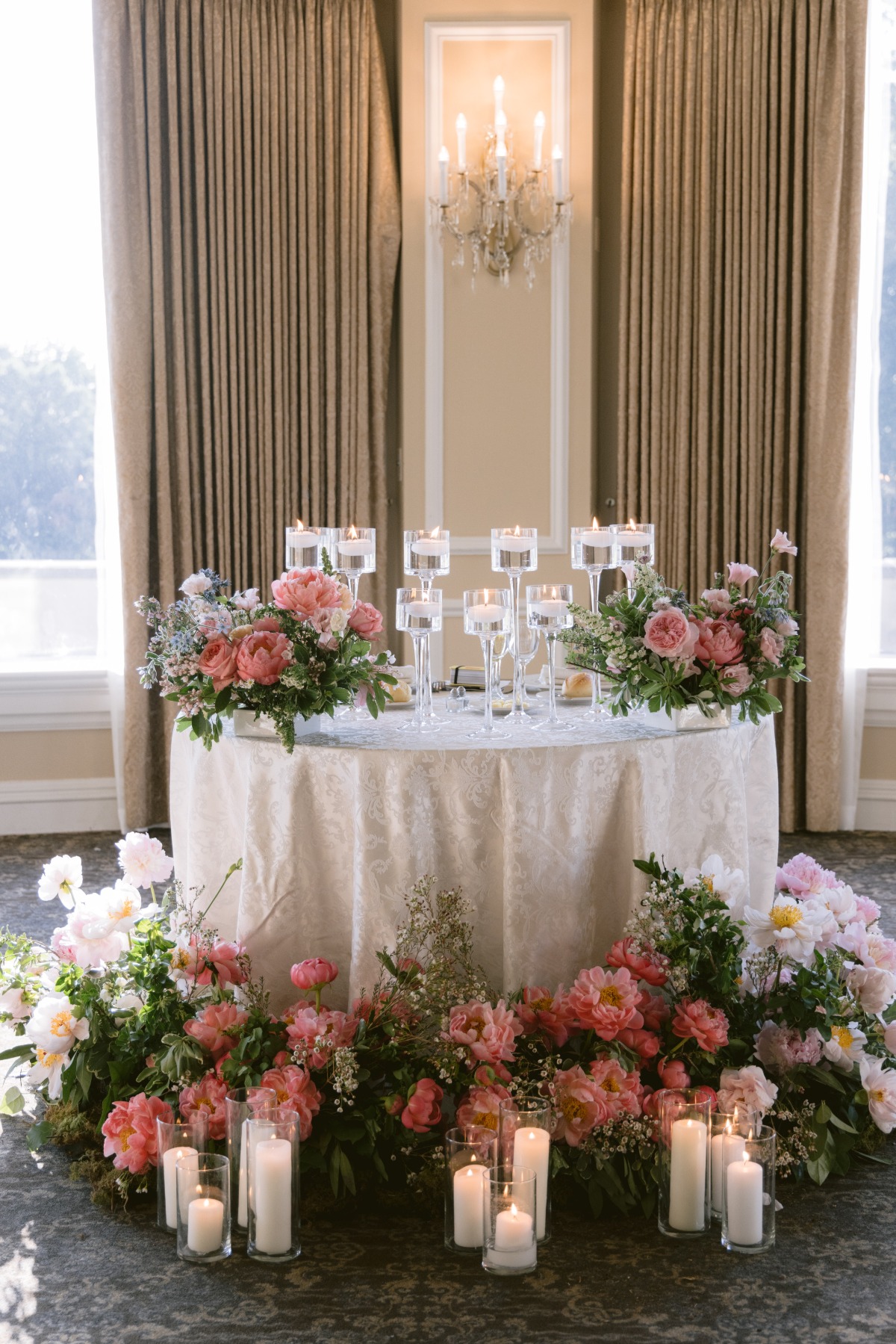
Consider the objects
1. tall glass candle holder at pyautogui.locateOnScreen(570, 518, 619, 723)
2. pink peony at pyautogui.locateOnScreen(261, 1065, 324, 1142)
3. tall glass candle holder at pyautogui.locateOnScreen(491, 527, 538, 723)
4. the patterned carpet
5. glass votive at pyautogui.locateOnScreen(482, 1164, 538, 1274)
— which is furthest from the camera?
tall glass candle holder at pyautogui.locateOnScreen(570, 518, 619, 723)

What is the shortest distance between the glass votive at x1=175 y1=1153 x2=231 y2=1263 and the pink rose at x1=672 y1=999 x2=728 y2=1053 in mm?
908

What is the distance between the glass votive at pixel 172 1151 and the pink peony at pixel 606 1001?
2.36 feet

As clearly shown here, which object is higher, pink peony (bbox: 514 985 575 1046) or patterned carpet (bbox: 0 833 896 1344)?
pink peony (bbox: 514 985 575 1046)

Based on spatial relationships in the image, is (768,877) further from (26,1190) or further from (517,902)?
(26,1190)

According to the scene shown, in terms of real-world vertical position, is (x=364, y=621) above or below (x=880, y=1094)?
above

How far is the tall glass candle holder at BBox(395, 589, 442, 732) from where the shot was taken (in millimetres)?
2834

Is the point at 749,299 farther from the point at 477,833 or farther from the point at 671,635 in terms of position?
the point at 477,833

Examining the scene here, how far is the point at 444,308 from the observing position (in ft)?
17.1

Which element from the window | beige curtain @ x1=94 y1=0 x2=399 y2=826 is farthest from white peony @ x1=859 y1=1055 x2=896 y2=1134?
the window

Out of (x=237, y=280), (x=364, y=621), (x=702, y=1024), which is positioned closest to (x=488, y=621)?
(x=364, y=621)

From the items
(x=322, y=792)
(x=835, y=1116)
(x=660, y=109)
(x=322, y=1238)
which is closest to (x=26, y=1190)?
(x=322, y=1238)

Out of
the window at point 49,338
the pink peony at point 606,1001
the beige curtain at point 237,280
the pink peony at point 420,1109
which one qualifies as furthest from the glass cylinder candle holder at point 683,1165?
the window at point 49,338

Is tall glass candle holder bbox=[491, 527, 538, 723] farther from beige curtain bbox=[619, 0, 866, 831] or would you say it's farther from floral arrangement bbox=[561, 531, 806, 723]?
beige curtain bbox=[619, 0, 866, 831]

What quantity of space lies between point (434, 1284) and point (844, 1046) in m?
0.99
